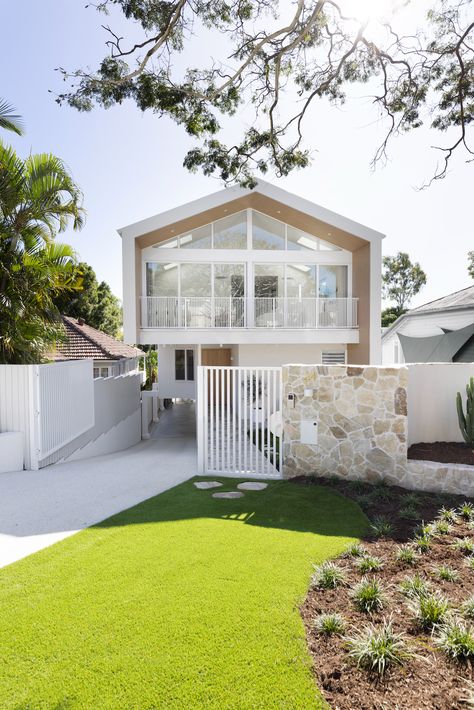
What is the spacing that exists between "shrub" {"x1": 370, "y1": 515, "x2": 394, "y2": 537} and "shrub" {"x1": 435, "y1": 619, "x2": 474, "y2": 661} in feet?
6.55

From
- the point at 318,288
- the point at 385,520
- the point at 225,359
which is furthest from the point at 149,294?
the point at 385,520

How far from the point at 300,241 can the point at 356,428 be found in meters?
10.6

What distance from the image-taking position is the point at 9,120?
9.27 metres

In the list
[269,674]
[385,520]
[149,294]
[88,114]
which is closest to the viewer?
[269,674]

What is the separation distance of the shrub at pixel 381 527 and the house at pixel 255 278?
10.0 metres

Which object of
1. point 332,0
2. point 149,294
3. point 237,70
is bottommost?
point 149,294

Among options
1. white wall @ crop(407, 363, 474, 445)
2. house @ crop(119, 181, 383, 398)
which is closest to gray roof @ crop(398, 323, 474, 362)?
house @ crop(119, 181, 383, 398)

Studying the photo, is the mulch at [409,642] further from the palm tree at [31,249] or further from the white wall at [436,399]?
the palm tree at [31,249]

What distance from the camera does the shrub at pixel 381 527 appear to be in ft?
18.3

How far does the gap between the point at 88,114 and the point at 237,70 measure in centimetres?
322

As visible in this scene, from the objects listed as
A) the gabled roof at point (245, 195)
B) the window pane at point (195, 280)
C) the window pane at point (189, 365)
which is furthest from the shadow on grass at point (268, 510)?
the window pane at point (189, 365)

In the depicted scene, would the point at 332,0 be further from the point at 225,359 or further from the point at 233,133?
the point at 225,359

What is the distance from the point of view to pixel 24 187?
29.9 feet

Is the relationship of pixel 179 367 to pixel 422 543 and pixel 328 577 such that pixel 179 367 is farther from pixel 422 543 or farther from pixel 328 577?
pixel 328 577
